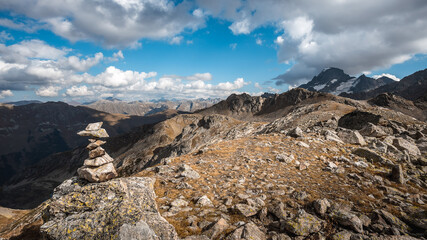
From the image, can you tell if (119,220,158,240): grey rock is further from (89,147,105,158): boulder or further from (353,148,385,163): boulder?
(353,148,385,163): boulder

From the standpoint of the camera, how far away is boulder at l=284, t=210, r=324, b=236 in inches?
251

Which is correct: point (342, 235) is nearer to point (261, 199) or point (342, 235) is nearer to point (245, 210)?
point (261, 199)

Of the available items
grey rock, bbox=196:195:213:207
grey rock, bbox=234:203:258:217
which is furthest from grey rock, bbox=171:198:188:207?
grey rock, bbox=234:203:258:217

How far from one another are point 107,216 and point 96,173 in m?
3.75

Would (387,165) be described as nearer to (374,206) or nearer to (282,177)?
(374,206)

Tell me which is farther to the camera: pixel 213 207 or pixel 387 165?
pixel 387 165

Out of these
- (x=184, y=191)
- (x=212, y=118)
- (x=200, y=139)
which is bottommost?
(x=200, y=139)

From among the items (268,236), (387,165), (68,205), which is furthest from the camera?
(387,165)

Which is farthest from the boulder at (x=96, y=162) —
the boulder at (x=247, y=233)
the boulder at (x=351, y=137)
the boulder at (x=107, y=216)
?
the boulder at (x=351, y=137)

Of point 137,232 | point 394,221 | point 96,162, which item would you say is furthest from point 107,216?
point 394,221

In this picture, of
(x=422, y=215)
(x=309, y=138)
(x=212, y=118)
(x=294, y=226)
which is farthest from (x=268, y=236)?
(x=212, y=118)

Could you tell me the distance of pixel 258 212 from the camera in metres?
7.73

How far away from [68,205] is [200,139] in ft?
351

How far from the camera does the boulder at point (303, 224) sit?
637 centimetres
